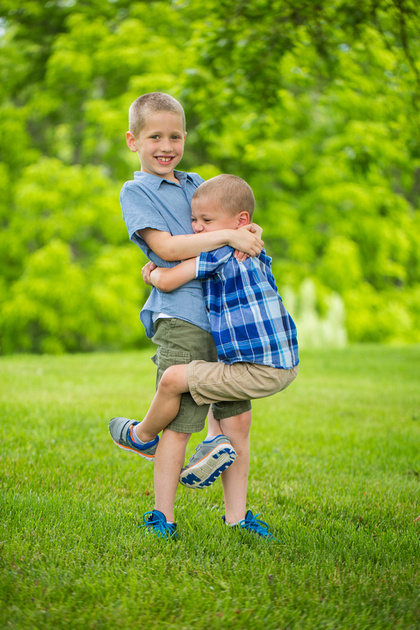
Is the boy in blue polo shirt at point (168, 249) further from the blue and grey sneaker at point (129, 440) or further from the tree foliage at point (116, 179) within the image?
the tree foliage at point (116, 179)

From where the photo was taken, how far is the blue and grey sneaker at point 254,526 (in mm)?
2842

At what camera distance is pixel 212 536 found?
280 centimetres

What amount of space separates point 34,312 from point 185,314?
12.3 metres

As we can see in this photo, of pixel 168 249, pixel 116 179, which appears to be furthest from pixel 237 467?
pixel 116 179

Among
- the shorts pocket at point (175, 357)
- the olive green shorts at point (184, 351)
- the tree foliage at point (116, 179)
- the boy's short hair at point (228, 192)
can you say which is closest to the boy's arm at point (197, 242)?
the boy's short hair at point (228, 192)

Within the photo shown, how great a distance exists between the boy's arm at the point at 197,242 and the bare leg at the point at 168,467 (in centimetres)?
80

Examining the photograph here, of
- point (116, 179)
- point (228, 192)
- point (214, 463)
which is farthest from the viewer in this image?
point (116, 179)

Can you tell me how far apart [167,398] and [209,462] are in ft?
1.09

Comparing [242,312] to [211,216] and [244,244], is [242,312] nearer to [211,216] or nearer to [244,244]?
[244,244]

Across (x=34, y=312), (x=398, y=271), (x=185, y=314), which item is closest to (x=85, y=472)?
(x=185, y=314)

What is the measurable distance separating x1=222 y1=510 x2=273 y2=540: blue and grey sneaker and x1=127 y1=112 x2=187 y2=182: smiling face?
5.41ft

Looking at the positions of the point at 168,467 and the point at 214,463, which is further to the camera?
the point at 168,467

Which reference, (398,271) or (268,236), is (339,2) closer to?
(268,236)

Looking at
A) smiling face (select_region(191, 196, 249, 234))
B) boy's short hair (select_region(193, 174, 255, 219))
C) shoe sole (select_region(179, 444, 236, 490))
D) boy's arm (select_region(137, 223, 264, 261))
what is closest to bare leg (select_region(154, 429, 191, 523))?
shoe sole (select_region(179, 444, 236, 490))
